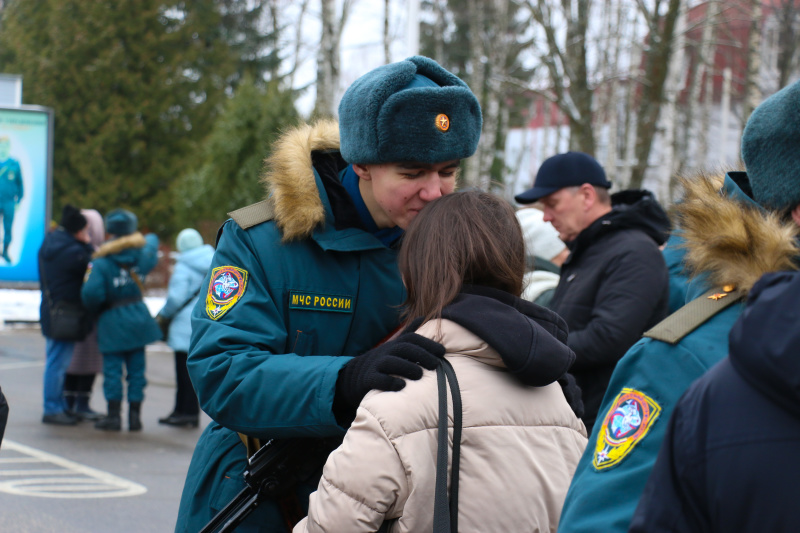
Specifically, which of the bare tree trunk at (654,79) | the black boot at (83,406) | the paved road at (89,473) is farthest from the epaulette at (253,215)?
the bare tree trunk at (654,79)

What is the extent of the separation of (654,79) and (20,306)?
1314cm

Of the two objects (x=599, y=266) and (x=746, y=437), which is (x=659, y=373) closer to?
(x=746, y=437)

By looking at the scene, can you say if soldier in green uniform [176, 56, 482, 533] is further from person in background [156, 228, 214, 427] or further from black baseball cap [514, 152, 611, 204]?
person in background [156, 228, 214, 427]

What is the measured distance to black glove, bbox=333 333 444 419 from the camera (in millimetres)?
1760

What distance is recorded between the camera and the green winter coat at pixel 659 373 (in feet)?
4.43

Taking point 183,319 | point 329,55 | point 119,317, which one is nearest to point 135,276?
point 119,317

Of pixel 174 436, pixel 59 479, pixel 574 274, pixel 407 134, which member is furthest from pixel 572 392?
pixel 174 436

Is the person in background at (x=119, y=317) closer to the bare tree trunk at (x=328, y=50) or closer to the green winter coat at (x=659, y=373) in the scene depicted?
the green winter coat at (x=659, y=373)

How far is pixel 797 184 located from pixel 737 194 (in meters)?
0.13

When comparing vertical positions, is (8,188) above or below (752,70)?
below

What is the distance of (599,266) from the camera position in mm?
3986

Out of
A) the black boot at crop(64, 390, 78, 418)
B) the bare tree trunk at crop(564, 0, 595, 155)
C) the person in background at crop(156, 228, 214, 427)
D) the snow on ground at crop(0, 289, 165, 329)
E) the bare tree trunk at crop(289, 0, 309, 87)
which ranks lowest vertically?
the snow on ground at crop(0, 289, 165, 329)

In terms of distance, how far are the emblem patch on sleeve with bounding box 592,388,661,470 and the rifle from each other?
2.85ft

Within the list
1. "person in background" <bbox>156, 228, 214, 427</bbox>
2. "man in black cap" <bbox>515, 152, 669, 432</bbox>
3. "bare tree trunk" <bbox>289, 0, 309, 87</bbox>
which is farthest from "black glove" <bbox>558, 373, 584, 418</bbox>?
"bare tree trunk" <bbox>289, 0, 309, 87</bbox>
